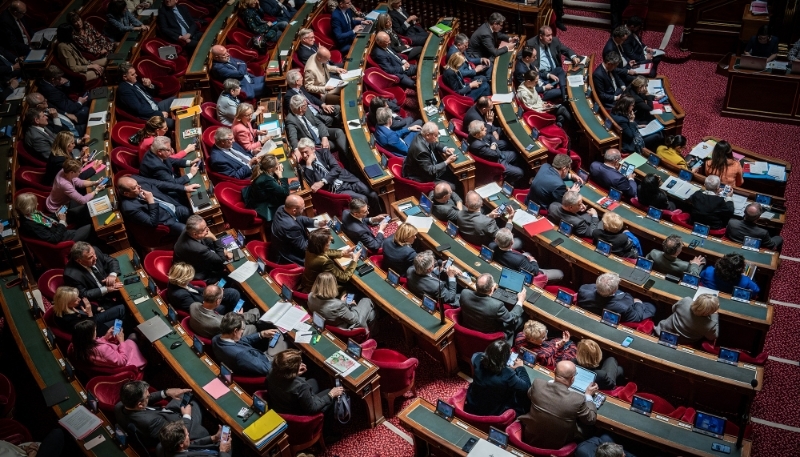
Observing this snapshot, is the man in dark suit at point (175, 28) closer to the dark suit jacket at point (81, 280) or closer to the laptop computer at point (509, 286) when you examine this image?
the dark suit jacket at point (81, 280)

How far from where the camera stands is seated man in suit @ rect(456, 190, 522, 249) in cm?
815

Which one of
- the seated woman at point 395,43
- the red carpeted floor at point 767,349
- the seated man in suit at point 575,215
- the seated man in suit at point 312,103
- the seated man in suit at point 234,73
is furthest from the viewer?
the seated woman at point 395,43

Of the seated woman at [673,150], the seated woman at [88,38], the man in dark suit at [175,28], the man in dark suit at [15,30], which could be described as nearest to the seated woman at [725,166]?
the seated woman at [673,150]

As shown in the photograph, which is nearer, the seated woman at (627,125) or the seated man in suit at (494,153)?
the seated man in suit at (494,153)

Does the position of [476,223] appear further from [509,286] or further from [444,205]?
[509,286]

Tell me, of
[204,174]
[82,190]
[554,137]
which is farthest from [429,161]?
[82,190]

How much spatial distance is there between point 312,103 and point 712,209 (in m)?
5.49

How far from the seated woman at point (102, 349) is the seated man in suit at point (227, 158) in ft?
8.52

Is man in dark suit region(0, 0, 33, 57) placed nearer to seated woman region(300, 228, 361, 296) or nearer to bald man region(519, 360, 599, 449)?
seated woman region(300, 228, 361, 296)

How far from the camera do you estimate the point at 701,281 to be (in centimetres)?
752

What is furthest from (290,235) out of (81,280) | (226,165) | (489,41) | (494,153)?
(489,41)

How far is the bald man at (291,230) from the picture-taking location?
8.01m

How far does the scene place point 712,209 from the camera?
27.3 ft

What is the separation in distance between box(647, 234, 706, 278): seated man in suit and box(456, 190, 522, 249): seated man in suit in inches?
60.4
